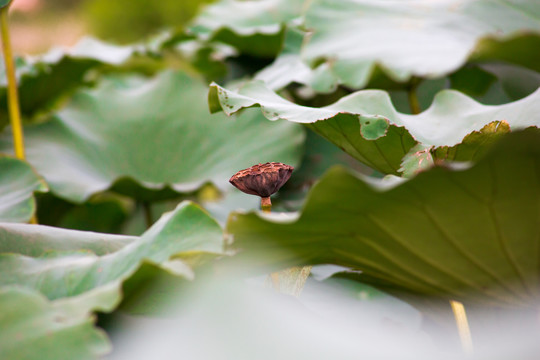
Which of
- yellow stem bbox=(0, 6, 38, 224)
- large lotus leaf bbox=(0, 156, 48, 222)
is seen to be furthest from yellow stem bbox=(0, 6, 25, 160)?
large lotus leaf bbox=(0, 156, 48, 222)

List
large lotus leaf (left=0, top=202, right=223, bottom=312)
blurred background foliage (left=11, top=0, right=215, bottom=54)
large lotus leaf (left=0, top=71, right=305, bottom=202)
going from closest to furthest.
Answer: large lotus leaf (left=0, top=202, right=223, bottom=312) < large lotus leaf (left=0, top=71, right=305, bottom=202) < blurred background foliage (left=11, top=0, right=215, bottom=54)

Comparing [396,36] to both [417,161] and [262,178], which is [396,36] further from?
[262,178]

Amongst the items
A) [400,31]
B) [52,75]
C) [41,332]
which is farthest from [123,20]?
[41,332]

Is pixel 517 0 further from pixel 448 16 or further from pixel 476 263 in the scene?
pixel 476 263

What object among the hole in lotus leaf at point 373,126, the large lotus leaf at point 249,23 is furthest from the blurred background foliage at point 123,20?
the hole in lotus leaf at point 373,126

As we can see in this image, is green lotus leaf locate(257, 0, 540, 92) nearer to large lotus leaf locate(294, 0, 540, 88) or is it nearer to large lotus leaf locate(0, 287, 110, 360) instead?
large lotus leaf locate(294, 0, 540, 88)
